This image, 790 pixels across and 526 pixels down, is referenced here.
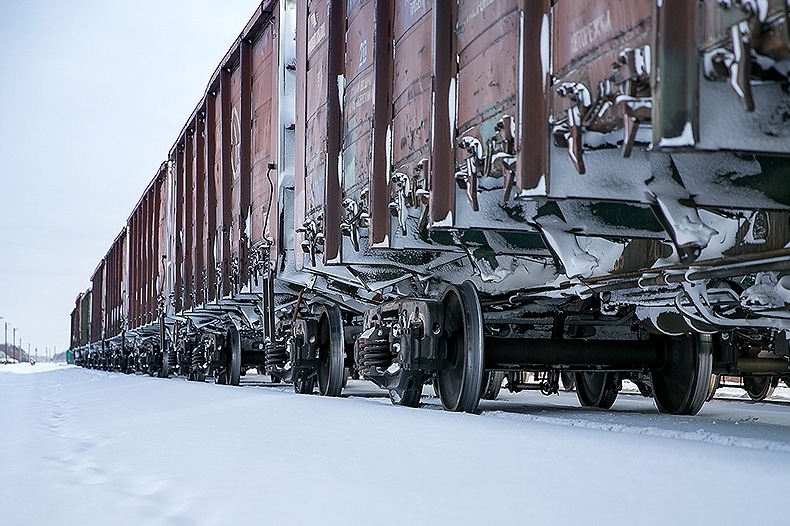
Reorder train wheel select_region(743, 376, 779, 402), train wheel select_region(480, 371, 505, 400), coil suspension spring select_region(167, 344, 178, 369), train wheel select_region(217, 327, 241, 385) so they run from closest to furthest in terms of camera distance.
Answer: train wheel select_region(480, 371, 505, 400) → train wheel select_region(743, 376, 779, 402) → train wheel select_region(217, 327, 241, 385) → coil suspension spring select_region(167, 344, 178, 369)

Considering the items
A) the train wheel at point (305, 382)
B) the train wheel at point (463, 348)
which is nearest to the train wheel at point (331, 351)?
the train wheel at point (305, 382)

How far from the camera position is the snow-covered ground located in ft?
6.65

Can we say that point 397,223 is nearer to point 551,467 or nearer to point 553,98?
point 553,98

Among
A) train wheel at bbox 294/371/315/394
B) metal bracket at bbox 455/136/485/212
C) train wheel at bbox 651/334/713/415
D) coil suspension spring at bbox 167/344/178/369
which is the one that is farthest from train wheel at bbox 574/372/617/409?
coil suspension spring at bbox 167/344/178/369

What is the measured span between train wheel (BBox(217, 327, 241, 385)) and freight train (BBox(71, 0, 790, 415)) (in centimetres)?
117

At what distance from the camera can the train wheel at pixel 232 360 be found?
478 inches

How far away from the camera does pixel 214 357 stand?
1245 centimetres

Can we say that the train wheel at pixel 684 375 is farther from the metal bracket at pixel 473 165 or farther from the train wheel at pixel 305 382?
the train wheel at pixel 305 382

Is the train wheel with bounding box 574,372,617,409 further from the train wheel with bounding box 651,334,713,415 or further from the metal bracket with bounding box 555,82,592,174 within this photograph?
the metal bracket with bounding box 555,82,592,174

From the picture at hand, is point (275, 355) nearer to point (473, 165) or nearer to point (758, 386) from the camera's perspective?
point (758, 386)

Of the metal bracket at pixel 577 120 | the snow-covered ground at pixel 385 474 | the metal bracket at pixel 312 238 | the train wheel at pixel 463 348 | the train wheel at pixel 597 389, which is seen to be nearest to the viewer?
the snow-covered ground at pixel 385 474

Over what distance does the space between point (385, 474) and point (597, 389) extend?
5.55 meters

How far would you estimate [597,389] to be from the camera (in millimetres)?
7801

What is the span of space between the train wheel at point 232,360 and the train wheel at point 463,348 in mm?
6907
